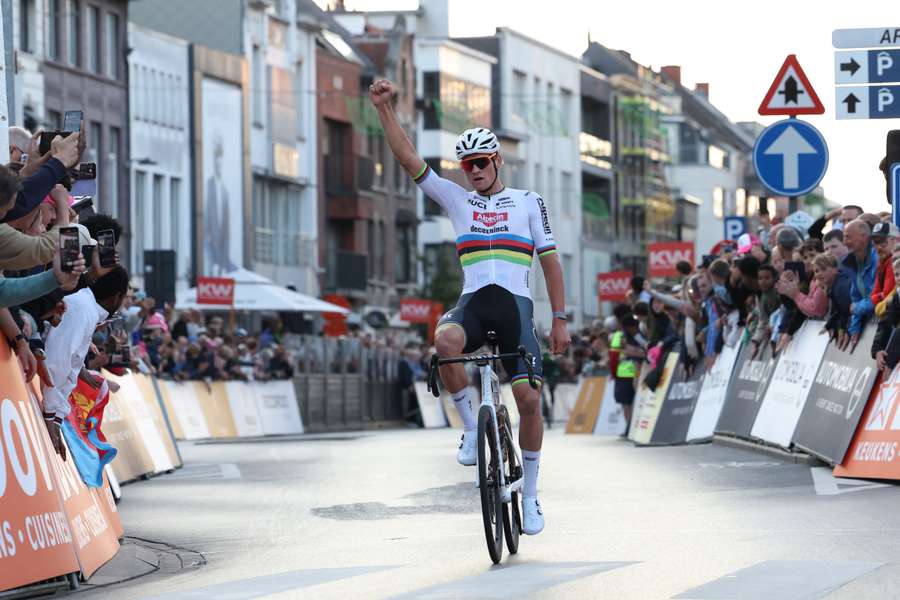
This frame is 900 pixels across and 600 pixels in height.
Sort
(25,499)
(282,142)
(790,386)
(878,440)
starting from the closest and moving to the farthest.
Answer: (25,499) < (878,440) < (790,386) < (282,142)

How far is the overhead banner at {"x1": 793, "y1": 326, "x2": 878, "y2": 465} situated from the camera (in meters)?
18.8

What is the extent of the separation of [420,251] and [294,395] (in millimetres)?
46208

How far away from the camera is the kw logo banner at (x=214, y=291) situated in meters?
45.6

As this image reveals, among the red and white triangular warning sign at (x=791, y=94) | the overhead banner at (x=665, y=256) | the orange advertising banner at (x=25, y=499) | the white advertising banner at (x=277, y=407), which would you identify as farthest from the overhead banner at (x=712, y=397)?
the overhead banner at (x=665, y=256)

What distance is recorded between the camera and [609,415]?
1496 inches

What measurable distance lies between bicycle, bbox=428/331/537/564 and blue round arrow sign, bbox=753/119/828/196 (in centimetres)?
1130

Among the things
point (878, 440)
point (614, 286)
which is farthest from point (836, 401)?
point (614, 286)

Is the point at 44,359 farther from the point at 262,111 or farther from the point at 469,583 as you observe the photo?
the point at 262,111

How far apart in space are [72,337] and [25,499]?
2.64m

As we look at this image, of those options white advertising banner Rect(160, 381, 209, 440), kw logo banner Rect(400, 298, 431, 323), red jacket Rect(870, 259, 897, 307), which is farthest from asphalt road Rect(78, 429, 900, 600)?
kw logo banner Rect(400, 298, 431, 323)

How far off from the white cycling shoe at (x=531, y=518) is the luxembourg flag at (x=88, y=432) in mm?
2364

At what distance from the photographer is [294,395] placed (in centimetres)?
4728

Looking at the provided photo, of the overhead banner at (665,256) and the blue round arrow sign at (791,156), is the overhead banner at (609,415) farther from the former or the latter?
the blue round arrow sign at (791,156)

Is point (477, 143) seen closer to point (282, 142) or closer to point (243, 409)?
point (243, 409)
